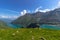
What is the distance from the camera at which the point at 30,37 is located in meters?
21.4

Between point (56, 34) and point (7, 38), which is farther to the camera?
point (56, 34)

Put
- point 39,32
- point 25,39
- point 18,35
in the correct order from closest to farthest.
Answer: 1. point 25,39
2. point 18,35
3. point 39,32

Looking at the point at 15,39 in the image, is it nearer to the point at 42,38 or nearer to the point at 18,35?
the point at 18,35

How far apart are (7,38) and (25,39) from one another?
2784 mm

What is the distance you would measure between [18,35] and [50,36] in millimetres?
4911

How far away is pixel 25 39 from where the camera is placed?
20781 mm

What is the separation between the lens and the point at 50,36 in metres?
22.6

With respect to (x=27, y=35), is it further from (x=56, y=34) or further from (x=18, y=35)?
(x=56, y=34)

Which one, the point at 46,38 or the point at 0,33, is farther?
the point at 0,33

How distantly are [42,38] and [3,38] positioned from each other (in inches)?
224

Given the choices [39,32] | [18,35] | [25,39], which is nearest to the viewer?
[25,39]

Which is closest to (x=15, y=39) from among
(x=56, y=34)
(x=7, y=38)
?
(x=7, y=38)

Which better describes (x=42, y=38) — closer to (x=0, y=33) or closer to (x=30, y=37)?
(x=30, y=37)

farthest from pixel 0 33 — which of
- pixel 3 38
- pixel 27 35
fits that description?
pixel 27 35
